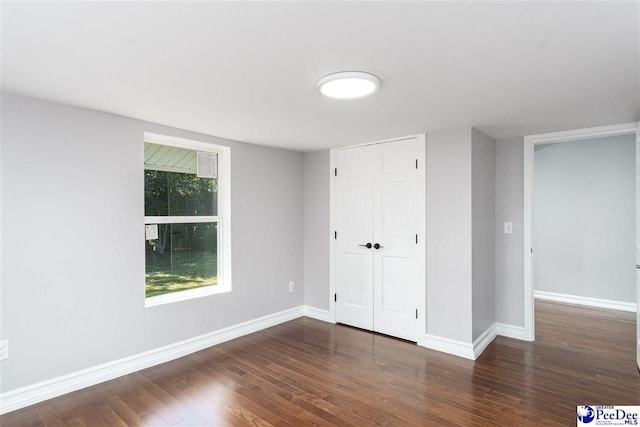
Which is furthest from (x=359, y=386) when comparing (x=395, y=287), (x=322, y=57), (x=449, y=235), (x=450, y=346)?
Answer: (x=322, y=57)

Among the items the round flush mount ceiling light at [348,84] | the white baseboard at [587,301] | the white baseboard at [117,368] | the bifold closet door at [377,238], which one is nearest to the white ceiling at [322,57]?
the round flush mount ceiling light at [348,84]

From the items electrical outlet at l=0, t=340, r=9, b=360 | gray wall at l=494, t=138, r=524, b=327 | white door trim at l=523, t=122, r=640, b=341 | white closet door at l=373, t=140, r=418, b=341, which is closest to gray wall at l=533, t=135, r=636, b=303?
white door trim at l=523, t=122, r=640, b=341

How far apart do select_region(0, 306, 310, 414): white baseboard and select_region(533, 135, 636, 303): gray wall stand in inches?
170

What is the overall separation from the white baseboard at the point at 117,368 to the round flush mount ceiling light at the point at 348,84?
8.93ft

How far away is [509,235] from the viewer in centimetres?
389

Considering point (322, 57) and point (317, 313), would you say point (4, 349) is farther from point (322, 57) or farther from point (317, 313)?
point (317, 313)

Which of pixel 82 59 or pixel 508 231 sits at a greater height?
pixel 82 59

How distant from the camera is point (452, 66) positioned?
1.93 metres

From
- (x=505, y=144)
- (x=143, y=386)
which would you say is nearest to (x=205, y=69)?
(x=143, y=386)

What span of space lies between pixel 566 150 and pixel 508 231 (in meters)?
2.28

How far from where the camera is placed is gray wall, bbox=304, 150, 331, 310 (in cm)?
448

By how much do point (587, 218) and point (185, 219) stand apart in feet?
17.6

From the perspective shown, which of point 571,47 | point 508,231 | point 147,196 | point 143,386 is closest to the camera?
point 571,47

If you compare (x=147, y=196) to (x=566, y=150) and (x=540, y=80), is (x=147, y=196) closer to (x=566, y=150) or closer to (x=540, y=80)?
(x=540, y=80)
